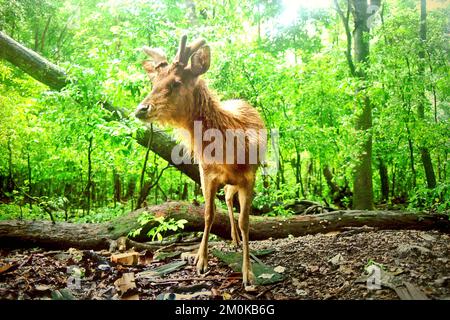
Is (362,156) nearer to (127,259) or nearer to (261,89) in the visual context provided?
(261,89)

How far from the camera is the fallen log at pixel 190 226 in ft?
14.2

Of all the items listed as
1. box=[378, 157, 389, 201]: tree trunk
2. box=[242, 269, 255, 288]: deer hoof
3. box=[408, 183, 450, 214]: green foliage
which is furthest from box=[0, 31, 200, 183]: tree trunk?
box=[378, 157, 389, 201]: tree trunk

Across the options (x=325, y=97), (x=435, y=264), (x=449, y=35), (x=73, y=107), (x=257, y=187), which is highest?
(x=449, y=35)

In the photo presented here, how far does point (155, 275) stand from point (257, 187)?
3.41 m

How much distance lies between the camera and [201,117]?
321 cm

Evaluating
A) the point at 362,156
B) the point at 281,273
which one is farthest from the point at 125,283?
the point at 362,156

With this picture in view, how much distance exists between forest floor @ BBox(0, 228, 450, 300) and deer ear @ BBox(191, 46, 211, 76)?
72.5 inches

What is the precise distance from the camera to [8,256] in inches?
156

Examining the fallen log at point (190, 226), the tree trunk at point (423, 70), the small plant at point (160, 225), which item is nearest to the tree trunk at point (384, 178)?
the tree trunk at point (423, 70)

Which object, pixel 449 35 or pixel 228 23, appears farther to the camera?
pixel 228 23

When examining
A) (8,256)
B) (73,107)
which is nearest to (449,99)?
(73,107)

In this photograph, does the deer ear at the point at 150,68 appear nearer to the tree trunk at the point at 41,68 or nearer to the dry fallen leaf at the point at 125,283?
the dry fallen leaf at the point at 125,283
